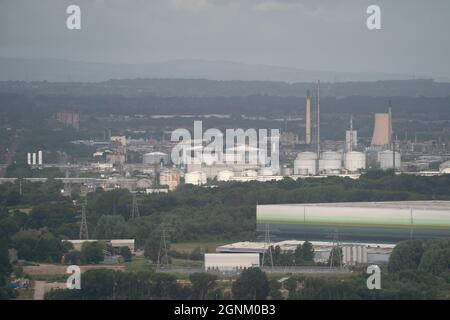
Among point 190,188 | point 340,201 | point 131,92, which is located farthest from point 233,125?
point 340,201

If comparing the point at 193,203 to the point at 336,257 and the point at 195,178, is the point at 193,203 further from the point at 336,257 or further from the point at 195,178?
the point at 195,178

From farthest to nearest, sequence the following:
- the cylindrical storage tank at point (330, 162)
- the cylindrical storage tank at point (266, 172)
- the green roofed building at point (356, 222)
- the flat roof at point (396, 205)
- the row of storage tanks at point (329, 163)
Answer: the cylindrical storage tank at point (330, 162) → the row of storage tanks at point (329, 163) → the cylindrical storage tank at point (266, 172) → the flat roof at point (396, 205) → the green roofed building at point (356, 222)

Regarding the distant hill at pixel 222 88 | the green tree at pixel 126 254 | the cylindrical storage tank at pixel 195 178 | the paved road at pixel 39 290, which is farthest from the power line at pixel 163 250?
the distant hill at pixel 222 88

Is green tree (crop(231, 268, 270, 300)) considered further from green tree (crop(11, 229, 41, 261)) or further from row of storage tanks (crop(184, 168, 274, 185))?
row of storage tanks (crop(184, 168, 274, 185))

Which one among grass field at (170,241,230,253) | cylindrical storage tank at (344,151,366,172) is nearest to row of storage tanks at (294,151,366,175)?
cylindrical storage tank at (344,151,366,172)

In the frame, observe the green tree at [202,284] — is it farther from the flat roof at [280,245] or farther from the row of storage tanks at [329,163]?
the row of storage tanks at [329,163]
